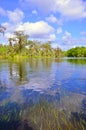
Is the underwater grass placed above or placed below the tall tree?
below

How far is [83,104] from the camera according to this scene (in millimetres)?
12359

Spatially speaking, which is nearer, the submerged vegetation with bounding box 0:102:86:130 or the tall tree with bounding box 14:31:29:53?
the submerged vegetation with bounding box 0:102:86:130

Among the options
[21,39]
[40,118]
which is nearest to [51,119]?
[40,118]

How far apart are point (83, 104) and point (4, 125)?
546 centimetres

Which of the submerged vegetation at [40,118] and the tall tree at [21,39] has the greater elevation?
the tall tree at [21,39]

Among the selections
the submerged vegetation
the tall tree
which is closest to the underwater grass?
the submerged vegetation

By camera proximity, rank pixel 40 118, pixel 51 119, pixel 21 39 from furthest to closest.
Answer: pixel 21 39, pixel 40 118, pixel 51 119

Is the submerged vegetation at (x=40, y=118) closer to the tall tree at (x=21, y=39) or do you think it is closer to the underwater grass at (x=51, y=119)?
the underwater grass at (x=51, y=119)

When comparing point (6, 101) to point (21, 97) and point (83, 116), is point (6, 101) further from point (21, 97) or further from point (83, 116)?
point (83, 116)

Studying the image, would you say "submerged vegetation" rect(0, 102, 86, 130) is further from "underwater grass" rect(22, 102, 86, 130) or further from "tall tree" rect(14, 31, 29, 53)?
"tall tree" rect(14, 31, 29, 53)

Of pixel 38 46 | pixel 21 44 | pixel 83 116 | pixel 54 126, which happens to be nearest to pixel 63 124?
pixel 54 126

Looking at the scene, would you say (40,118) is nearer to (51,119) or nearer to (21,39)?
(51,119)

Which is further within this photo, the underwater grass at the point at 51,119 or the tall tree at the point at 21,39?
the tall tree at the point at 21,39

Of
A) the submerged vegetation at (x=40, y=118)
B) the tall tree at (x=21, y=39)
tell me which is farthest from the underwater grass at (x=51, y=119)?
the tall tree at (x=21, y=39)
